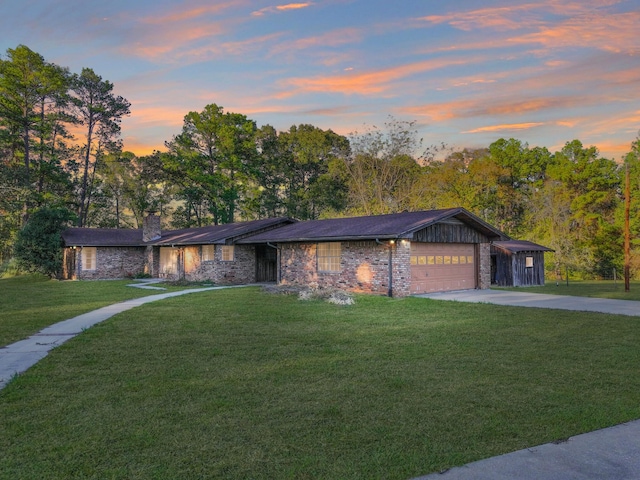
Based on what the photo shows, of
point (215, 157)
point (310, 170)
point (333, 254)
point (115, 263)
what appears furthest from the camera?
point (310, 170)

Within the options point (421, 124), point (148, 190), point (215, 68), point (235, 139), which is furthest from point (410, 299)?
point (148, 190)

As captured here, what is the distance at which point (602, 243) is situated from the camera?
37.6m

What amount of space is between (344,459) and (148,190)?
153 feet

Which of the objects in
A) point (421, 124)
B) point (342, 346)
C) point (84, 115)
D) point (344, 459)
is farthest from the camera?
point (84, 115)

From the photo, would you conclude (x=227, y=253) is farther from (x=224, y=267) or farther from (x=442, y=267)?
(x=442, y=267)

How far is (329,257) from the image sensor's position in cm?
2014

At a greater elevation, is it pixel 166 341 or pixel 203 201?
pixel 203 201

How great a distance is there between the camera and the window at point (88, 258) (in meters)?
28.7

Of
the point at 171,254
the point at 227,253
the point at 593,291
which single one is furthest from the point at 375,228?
the point at 171,254

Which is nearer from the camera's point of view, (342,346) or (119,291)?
(342,346)

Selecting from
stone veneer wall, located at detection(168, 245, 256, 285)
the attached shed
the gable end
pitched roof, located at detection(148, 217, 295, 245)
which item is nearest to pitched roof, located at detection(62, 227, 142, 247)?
pitched roof, located at detection(148, 217, 295, 245)

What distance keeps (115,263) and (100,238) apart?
195 cm

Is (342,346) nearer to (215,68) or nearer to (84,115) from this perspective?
(215,68)

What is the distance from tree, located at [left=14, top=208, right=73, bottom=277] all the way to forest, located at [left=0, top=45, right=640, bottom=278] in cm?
329
